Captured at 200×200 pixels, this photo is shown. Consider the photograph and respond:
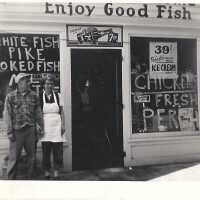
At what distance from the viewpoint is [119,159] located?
4.64 meters

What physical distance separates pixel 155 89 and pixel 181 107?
27 cm

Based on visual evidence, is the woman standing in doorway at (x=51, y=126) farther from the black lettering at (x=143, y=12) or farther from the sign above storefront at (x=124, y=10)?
the black lettering at (x=143, y=12)

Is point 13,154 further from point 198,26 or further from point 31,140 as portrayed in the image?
point 198,26

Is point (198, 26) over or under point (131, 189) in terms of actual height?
over

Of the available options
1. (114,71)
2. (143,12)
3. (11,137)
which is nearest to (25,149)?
(11,137)

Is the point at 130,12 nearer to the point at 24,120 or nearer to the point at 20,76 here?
the point at 20,76

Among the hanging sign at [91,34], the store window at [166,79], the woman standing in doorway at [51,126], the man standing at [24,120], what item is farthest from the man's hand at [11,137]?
the store window at [166,79]

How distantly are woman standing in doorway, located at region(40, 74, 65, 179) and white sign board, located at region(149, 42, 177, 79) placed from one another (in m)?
0.84

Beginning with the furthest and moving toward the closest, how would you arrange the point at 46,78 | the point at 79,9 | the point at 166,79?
the point at 166,79 < the point at 46,78 < the point at 79,9

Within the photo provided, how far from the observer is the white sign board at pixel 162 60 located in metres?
4.62

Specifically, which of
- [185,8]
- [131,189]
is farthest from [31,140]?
[185,8]

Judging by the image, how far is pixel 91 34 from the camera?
4500mm

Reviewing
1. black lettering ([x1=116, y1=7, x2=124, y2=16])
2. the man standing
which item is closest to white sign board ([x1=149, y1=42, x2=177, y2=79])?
black lettering ([x1=116, y1=7, x2=124, y2=16])

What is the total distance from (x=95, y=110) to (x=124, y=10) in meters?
0.85
